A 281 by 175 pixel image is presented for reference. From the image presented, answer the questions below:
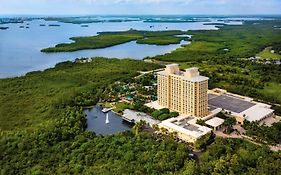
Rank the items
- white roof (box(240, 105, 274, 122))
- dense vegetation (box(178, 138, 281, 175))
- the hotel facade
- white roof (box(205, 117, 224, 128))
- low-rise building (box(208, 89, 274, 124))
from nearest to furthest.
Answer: dense vegetation (box(178, 138, 281, 175)), white roof (box(205, 117, 224, 128)), the hotel facade, white roof (box(240, 105, 274, 122)), low-rise building (box(208, 89, 274, 124))

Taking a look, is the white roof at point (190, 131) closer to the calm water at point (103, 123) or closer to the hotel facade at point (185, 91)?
the hotel facade at point (185, 91)

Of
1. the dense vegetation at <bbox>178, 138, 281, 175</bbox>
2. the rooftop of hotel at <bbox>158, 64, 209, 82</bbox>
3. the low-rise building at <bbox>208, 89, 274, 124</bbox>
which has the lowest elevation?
the dense vegetation at <bbox>178, 138, 281, 175</bbox>

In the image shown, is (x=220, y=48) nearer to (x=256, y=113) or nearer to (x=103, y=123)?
(x=256, y=113)

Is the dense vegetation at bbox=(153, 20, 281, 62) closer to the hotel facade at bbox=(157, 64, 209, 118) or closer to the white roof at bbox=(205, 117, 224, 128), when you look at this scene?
the hotel facade at bbox=(157, 64, 209, 118)

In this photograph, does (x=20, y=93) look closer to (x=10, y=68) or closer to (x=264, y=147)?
(x=10, y=68)

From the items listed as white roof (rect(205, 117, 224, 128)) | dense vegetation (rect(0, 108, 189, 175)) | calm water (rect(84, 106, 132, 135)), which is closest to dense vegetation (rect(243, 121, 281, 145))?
white roof (rect(205, 117, 224, 128))

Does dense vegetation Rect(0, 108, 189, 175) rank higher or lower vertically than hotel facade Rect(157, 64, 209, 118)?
lower

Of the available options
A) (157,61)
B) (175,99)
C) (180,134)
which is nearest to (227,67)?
(157,61)
